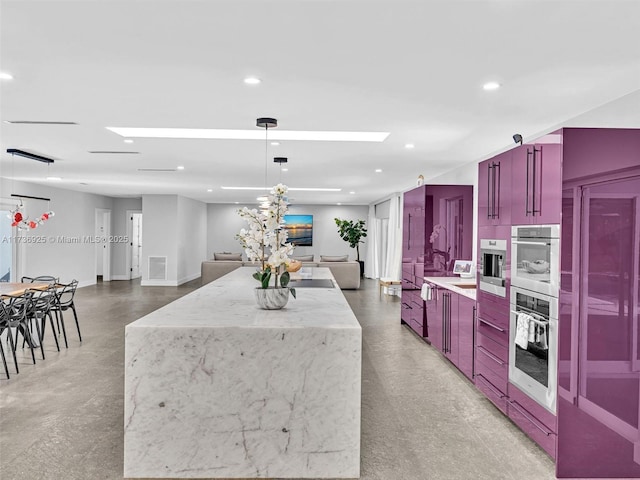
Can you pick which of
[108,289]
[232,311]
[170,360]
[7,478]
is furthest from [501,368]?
[108,289]

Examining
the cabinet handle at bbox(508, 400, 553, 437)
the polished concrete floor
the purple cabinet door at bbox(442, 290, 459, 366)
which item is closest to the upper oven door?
the cabinet handle at bbox(508, 400, 553, 437)

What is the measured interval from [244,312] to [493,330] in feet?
6.55

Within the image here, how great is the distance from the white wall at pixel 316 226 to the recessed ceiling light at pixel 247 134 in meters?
10.7

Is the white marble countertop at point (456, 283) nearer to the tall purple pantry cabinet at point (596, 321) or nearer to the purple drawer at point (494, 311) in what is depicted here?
the purple drawer at point (494, 311)

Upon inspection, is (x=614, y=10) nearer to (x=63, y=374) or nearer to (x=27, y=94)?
(x=27, y=94)

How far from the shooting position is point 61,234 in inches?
422

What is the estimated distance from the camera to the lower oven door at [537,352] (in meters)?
2.77

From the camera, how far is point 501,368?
349cm

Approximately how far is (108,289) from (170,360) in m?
9.72

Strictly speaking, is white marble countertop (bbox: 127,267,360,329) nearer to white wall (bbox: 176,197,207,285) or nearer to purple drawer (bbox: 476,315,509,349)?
purple drawer (bbox: 476,315,509,349)

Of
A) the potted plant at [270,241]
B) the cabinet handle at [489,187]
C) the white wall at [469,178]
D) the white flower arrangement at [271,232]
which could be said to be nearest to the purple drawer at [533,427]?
the cabinet handle at [489,187]

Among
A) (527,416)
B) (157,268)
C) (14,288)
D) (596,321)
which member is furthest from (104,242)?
(596,321)

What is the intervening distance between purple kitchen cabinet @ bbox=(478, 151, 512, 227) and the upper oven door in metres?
0.26

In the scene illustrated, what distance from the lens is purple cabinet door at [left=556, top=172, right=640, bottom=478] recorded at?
262cm
